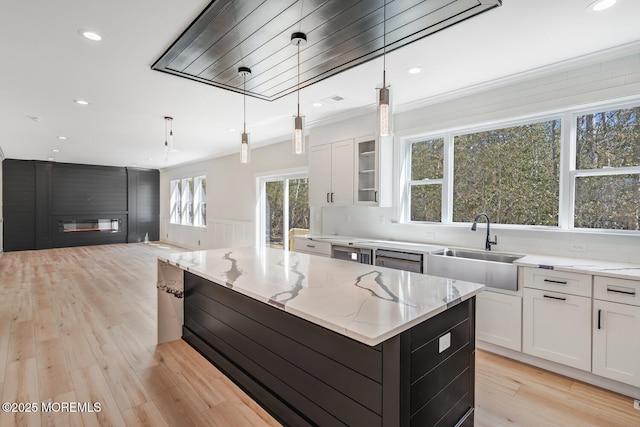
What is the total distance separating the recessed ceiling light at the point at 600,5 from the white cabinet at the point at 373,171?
217cm

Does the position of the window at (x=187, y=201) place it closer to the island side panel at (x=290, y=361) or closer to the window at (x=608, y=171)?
the island side panel at (x=290, y=361)

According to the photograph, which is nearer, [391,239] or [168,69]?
[168,69]

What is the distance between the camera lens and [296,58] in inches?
107

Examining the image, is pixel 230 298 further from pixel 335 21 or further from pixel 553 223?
pixel 553 223

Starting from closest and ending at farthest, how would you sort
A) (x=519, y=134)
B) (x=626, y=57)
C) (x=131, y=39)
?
(x=131, y=39) < (x=626, y=57) < (x=519, y=134)

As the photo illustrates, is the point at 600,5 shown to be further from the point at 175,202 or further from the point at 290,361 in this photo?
the point at 175,202

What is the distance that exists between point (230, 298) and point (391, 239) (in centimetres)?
243

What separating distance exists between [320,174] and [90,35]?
298 cm

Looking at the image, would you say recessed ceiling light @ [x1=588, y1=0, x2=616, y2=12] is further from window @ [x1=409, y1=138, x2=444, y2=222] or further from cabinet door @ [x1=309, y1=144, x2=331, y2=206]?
cabinet door @ [x1=309, y1=144, x2=331, y2=206]

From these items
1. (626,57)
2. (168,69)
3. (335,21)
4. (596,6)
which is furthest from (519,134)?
(168,69)

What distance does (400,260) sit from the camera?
346 cm

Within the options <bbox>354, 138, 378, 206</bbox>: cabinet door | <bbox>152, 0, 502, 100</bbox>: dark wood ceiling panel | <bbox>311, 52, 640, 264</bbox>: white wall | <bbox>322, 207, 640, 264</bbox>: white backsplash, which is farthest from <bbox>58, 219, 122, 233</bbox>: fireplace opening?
<bbox>354, 138, 378, 206</bbox>: cabinet door

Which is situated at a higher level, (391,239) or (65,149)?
(65,149)

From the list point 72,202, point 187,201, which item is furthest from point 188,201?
point 72,202
